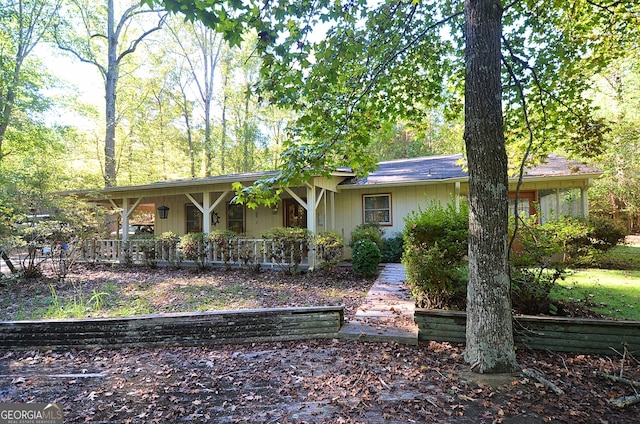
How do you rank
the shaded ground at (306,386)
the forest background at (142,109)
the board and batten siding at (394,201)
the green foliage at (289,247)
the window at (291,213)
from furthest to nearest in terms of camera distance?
1. the forest background at (142,109)
2. the window at (291,213)
3. the board and batten siding at (394,201)
4. the green foliage at (289,247)
5. the shaded ground at (306,386)

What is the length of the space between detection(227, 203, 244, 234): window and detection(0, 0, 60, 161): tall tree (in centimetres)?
943

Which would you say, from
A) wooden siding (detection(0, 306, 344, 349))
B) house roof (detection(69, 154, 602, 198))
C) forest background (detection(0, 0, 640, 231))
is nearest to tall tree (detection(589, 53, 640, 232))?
forest background (detection(0, 0, 640, 231))

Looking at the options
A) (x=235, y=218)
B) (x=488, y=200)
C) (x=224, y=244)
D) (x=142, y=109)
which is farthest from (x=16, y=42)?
(x=488, y=200)

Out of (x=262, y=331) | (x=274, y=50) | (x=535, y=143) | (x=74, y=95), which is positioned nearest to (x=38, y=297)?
(x=262, y=331)

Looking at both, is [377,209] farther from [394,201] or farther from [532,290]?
[532,290]

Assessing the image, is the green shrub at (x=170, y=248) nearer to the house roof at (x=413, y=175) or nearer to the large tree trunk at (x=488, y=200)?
the house roof at (x=413, y=175)

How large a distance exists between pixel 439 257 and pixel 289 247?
16.3 feet

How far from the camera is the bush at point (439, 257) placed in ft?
13.6

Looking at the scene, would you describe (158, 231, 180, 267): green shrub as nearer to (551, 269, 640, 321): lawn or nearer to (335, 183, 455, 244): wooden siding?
(335, 183, 455, 244): wooden siding

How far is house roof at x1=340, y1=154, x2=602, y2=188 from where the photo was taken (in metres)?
9.06

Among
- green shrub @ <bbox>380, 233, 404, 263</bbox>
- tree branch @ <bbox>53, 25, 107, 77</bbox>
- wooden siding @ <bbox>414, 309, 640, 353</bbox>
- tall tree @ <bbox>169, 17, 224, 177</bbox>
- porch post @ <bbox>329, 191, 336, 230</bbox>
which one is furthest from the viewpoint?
tall tree @ <bbox>169, 17, 224, 177</bbox>

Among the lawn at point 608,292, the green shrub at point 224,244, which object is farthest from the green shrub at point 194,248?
the lawn at point 608,292

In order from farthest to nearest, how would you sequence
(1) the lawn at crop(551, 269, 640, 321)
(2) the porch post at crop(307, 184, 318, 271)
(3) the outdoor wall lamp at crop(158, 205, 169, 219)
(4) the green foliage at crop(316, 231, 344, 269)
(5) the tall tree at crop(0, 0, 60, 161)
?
(5) the tall tree at crop(0, 0, 60, 161), (3) the outdoor wall lamp at crop(158, 205, 169, 219), (2) the porch post at crop(307, 184, 318, 271), (4) the green foliage at crop(316, 231, 344, 269), (1) the lawn at crop(551, 269, 640, 321)

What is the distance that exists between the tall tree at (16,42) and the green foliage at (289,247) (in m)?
12.4
